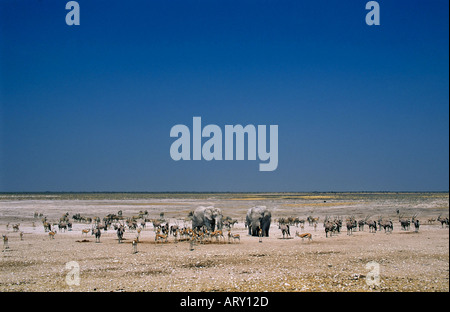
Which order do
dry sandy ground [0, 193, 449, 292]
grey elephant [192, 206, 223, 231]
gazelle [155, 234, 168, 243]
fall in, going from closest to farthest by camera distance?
dry sandy ground [0, 193, 449, 292]
gazelle [155, 234, 168, 243]
grey elephant [192, 206, 223, 231]

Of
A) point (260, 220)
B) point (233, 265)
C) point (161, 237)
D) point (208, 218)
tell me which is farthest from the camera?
point (208, 218)

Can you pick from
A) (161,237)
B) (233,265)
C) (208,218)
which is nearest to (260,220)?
(208,218)

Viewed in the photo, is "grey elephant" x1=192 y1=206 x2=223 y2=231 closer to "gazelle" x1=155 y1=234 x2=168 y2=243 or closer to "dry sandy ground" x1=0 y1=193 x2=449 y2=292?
"gazelle" x1=155 y1=234 x2=168 y2=243

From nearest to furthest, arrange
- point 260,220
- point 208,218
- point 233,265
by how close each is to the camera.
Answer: point 233,265, point 260,220, point 208,218

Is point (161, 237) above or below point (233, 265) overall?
below

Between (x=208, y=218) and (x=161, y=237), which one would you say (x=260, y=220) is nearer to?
(x=208, y=218)

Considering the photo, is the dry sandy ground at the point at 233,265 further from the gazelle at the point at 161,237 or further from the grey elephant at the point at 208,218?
the grey elephant at the point at 208,218

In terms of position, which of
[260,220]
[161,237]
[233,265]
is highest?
[260,220]

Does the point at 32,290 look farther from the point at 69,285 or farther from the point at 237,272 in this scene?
the point at 237,272

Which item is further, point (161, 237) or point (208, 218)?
point (208, 218)

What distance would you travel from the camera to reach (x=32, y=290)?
13.6 metres

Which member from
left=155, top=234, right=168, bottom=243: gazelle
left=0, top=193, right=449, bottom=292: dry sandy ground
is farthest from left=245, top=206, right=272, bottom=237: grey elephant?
left=155, top=234, right=168, bottom=243: gazelle

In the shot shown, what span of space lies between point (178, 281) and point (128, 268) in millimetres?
3792
